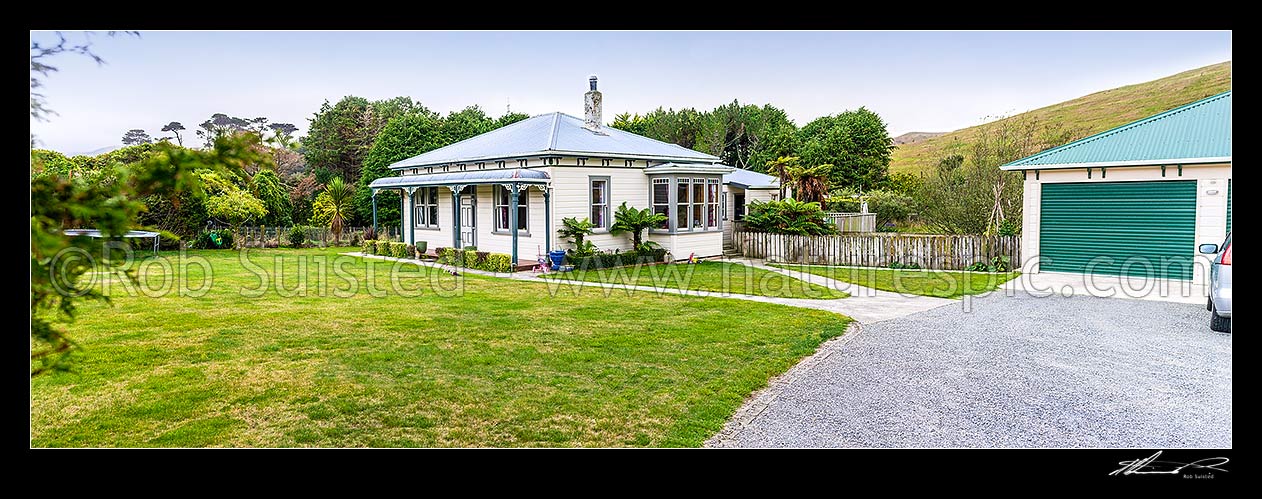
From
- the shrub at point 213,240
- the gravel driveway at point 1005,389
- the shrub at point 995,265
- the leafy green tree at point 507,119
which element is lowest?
the gravel driveway at point 1005,389

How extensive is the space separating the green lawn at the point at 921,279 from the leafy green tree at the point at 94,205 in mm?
11657

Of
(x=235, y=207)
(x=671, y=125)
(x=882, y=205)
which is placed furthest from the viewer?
(x=671, y=125)

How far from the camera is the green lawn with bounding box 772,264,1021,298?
503 inches

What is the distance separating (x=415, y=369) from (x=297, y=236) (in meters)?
20.3

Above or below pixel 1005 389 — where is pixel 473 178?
above

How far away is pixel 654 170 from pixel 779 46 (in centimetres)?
964

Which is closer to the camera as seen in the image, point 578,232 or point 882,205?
point 578,232

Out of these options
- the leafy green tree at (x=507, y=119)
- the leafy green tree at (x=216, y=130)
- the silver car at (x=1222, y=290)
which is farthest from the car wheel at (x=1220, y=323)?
the leafy green tree at (x=507, y=119)

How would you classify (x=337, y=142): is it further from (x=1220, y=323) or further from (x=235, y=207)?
(x=1220, y=323)

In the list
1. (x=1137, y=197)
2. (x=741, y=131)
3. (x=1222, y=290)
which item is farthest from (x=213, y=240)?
(x=741, y=131)

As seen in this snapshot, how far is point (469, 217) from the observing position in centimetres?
1945

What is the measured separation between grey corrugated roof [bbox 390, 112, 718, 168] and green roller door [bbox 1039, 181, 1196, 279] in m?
8.58

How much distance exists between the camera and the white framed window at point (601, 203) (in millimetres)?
17656

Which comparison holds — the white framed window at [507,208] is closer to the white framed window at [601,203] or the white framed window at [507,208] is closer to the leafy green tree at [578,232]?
the leafy green tree at [578,232]
